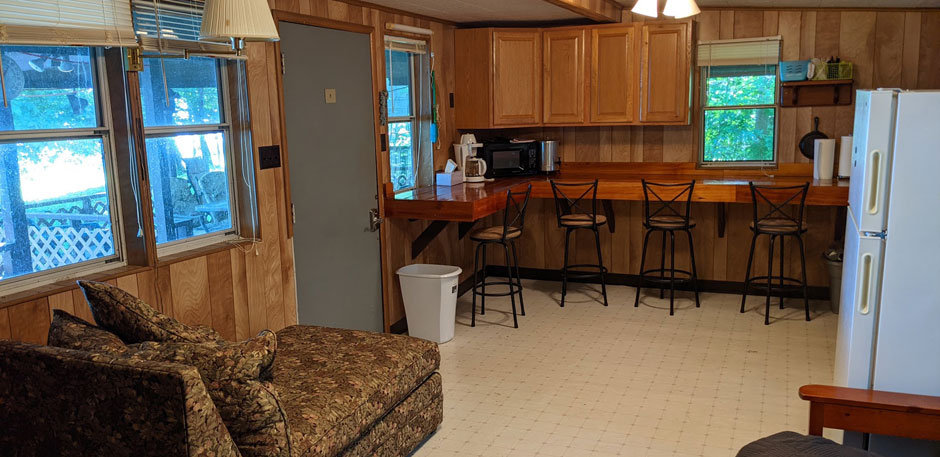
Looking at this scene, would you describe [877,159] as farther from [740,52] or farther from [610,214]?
[610,214]

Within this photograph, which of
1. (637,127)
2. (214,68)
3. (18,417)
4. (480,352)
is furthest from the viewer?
(637,127)

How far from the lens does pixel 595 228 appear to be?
18.1ft

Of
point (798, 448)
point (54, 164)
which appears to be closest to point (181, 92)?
point (54, 164)

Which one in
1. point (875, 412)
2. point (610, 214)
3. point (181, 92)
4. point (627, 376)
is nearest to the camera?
point (875, 412)

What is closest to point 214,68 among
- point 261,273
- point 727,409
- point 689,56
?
point 261,273

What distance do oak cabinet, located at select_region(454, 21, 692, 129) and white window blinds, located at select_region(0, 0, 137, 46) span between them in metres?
3.15

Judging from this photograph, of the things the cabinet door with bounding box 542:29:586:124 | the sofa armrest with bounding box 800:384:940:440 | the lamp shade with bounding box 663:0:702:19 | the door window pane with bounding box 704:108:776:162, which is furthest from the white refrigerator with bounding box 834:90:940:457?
the cabinet door with bounding box 542:29:586:124

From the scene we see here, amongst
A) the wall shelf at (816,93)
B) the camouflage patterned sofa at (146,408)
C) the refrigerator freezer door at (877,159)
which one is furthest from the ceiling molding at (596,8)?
the camouflage patterned sofa at (146,408)

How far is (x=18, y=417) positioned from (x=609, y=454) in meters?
2.23

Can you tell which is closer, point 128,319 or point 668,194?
point 128,319

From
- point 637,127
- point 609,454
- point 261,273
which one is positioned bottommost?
point 609,454

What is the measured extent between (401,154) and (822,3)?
10.0 ft

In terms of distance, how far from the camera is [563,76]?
5.78 m

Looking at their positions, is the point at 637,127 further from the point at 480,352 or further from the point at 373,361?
the point at 373,361
